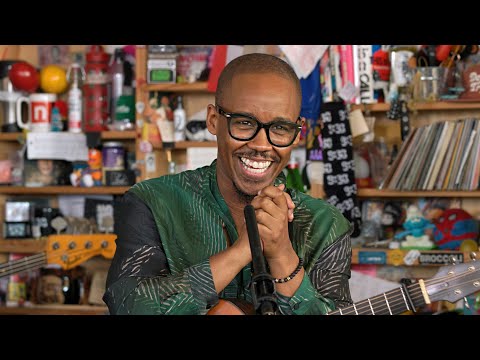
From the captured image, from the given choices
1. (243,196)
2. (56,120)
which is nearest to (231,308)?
(243,196)

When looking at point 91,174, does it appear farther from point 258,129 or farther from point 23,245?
point 258,129

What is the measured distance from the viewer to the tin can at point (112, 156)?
11.4 feet

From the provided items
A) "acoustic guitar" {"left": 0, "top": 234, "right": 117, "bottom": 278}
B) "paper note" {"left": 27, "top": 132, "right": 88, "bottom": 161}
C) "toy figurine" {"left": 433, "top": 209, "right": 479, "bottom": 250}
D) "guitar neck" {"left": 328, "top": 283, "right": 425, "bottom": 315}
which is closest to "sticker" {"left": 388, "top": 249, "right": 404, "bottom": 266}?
"toy figurine" {"left": 433, "top": 209, "right": 479, "bottom": 250}

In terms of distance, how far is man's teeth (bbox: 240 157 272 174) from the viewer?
1298mm

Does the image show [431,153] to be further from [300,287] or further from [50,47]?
[300,287]

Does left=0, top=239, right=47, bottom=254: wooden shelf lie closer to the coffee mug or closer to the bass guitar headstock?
the bass guitar headstock

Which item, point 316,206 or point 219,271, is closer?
point 219,271

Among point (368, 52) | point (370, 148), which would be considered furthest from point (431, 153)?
point (368, 52)

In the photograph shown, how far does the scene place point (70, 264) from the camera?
10.9 feet

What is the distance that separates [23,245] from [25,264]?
152 mm

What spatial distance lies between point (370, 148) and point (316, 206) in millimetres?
1920
